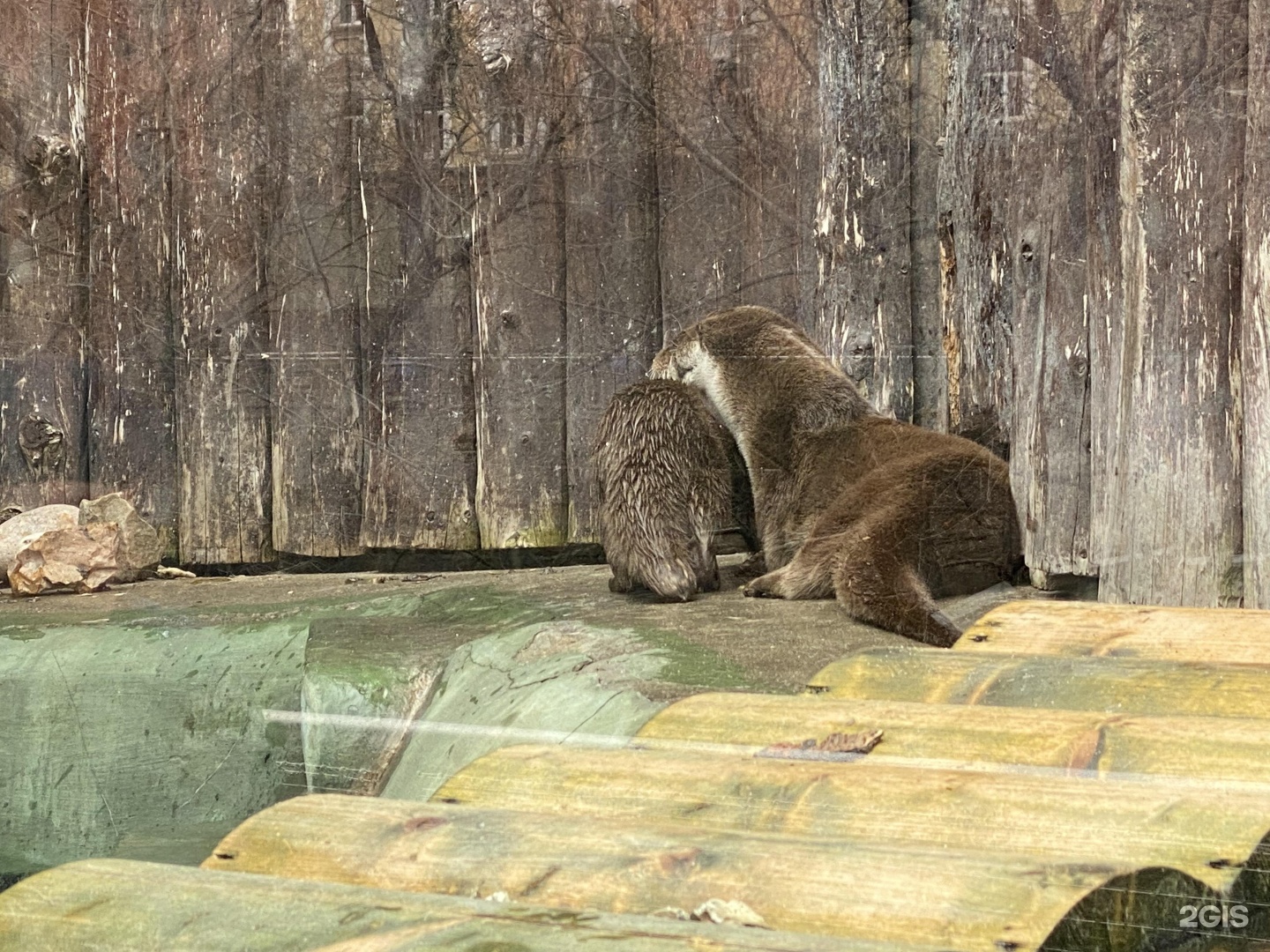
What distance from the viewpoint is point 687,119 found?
3.30 m

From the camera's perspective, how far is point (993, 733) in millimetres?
1718

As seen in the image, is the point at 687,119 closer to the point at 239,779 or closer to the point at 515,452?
the point at 515,452

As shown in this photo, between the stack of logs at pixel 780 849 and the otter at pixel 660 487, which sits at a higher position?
the otter at pixel 660 487

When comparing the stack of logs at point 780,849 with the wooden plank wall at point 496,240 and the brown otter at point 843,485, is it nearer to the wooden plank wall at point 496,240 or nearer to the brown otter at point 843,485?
the brown otter at point 843,485

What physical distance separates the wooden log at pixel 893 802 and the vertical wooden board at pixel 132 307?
2.06 m

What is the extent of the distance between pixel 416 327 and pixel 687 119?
31.9 inches

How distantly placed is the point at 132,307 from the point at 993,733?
2493mm

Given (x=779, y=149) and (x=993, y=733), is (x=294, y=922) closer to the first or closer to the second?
(x=993, y=733)

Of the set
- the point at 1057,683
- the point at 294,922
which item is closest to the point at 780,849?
the point at 294,922

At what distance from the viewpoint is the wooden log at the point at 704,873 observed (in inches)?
48.7

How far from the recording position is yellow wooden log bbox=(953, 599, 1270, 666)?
2205 mm

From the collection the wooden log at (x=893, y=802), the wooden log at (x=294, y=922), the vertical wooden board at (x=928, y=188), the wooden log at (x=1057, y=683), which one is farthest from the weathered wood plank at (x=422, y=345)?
the wooden log at (x=294, y=922)

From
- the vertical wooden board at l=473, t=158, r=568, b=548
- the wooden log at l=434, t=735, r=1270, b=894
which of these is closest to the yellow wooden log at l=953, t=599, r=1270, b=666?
the wooden log at l=434, t=735, r=1270, b=894

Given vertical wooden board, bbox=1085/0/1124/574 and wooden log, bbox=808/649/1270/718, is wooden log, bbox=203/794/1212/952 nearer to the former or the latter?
wooden log, bbox=808/649/1270/718
